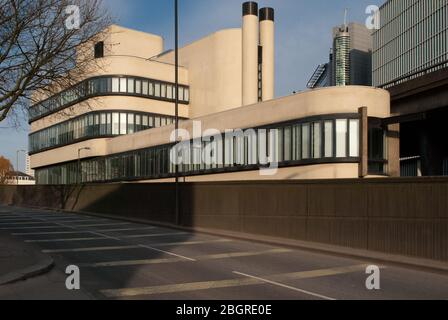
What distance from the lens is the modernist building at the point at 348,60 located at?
115 meters

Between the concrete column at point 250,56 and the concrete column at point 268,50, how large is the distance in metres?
2.16

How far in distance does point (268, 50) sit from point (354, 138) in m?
41.2

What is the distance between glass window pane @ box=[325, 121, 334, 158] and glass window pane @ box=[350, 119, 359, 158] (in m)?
1.06

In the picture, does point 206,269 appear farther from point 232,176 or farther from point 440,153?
point 440,153

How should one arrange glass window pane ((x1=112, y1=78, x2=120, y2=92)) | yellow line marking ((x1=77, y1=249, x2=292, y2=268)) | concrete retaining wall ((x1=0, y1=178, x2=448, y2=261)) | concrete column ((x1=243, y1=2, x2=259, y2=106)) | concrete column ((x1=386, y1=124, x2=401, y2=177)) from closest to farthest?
yellow line marking ((x1=77, y1=249, x2=292, y2=268))
concrete retaining wall ((x1=0, y1=178, x2=448, y2=261))
concrete column ((x1=386, y1=124, x2=401, y2=177))
glass window pane ((x1=112, y1=78, x2=120, y2=92))
concrete column ((x1=243, y1=2, x2=259, y2=106))

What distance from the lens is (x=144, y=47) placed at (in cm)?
7462

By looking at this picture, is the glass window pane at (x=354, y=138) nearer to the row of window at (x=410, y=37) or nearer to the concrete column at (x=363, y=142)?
the concrete column at (x=363, y=142)

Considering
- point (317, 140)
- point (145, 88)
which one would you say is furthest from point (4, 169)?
point (317, 140)

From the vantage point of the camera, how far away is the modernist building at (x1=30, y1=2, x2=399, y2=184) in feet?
94.9

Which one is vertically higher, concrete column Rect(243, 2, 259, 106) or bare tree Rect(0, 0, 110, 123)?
concrete column Rect(243, 2, 259, 106)

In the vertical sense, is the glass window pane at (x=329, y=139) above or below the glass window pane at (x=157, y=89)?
below

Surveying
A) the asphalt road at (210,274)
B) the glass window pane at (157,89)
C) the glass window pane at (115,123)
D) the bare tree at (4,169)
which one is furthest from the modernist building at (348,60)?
the asphalt road at (210,274)

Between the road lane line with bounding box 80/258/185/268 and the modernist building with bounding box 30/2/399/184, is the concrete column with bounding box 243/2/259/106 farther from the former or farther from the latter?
the road lane line with bounding box 80/258/185/268

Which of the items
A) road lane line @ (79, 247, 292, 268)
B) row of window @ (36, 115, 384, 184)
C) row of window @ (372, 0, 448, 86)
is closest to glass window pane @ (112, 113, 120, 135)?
row of window @ (36, 115, 384, 184)
